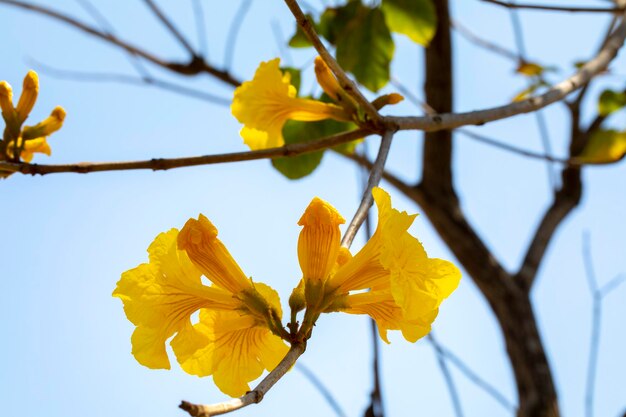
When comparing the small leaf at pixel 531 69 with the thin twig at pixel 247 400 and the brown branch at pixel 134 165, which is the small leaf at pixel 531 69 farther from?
the thin twig at pixel 247 400

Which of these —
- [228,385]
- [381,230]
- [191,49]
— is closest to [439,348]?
[228,385]

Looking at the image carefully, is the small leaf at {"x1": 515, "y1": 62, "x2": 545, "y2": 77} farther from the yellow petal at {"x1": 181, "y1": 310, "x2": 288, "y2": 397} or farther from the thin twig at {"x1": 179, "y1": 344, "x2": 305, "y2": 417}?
the thin twig at {"x1": 179, "y1": 344, "x2": 305, "y2": 417}

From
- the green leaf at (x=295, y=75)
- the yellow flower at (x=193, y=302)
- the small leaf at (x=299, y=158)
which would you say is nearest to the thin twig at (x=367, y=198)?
the yellow flower at (x=193, y=302)

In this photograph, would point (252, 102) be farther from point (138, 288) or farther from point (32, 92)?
point (138, 288)

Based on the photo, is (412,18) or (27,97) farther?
(412,18)

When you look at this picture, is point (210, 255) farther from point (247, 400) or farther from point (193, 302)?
point (247, 400)

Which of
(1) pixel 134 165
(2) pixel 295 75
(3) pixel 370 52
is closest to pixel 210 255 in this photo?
(1) pixel 134 165
